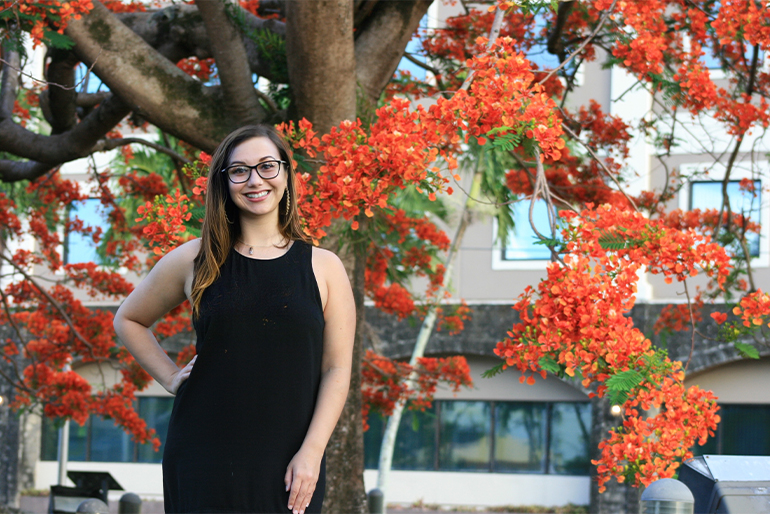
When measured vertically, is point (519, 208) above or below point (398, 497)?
above

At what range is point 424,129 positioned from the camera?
146 inches

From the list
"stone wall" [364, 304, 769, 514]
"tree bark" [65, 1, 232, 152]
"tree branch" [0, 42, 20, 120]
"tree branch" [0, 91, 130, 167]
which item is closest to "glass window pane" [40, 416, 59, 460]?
"stone wall" [364, 304, 769, 514]

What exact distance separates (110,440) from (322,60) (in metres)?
14.5

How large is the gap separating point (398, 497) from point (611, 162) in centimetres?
985

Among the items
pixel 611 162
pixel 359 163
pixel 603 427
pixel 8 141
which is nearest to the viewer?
pixel 359 163

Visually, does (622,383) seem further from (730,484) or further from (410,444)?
(410,444)

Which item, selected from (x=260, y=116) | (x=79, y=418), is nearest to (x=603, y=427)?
(x=79, y=418)

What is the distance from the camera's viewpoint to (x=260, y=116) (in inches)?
205

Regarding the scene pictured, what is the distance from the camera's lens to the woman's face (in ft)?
7.61

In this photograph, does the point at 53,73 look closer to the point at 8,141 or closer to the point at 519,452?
the point at 8,141

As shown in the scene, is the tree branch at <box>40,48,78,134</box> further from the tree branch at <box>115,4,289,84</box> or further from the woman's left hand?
the woman's left hand

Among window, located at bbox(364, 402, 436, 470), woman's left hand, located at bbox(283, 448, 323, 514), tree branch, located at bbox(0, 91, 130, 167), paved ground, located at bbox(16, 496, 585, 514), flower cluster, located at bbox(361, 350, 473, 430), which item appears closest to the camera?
woman's left hand, located at bbox(283, 448, 323, 514)

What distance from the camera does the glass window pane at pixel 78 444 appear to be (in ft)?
57.1

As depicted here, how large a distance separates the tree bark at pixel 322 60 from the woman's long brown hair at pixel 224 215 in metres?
2.19
